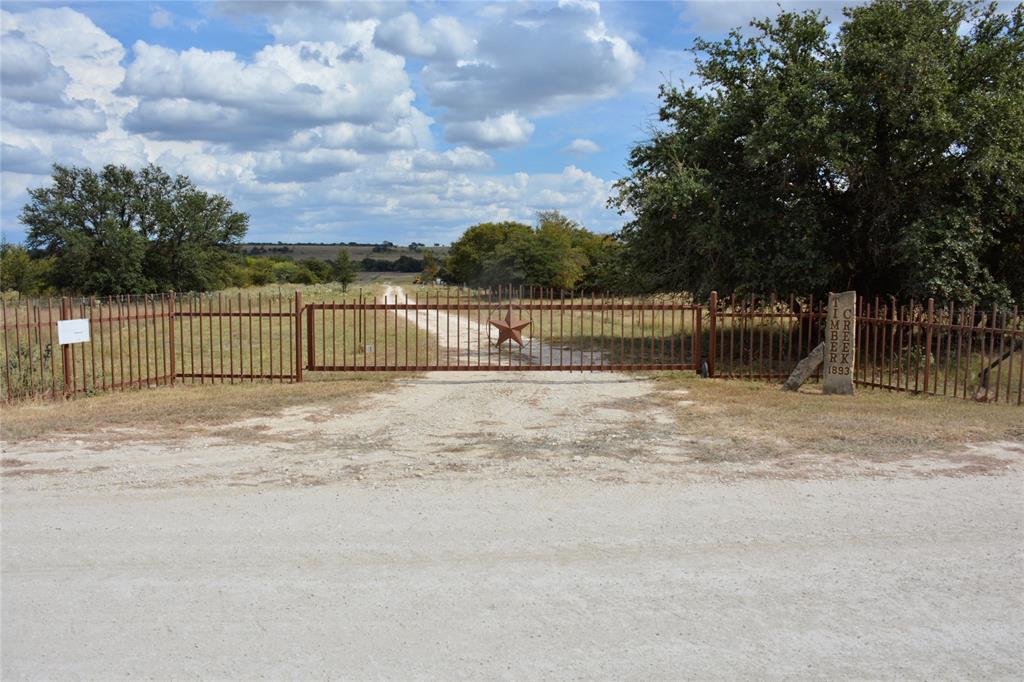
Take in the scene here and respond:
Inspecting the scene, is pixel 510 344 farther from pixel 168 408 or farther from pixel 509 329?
pixel 168 408

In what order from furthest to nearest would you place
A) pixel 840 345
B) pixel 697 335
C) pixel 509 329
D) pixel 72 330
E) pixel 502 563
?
pixel 509 329, pixel 697 335, pixel 840 345, pixel 72 330, pixel 502 563

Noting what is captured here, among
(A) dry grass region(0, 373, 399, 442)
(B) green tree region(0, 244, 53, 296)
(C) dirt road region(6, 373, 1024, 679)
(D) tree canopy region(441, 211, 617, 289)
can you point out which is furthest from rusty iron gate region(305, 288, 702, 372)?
(B) green tree region(0, 244, 53, 296)

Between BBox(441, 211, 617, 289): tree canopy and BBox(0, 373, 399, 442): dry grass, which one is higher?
BBox(441, 211, 617, 289): tree canopy

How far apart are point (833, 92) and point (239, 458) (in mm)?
13774

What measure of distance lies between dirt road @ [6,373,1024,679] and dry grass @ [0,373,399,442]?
83cm

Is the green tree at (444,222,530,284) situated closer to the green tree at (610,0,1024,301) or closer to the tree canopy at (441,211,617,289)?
the tree canopy at (441,211,617,289)

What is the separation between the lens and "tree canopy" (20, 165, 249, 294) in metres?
51.8

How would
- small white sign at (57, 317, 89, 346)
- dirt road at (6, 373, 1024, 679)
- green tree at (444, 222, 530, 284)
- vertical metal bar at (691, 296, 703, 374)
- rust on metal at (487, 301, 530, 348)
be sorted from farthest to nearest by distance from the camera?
green tree at (444, 222, 530, 284)
rust on metal at (487, 301, 530, 348)
vertical metal bar at (691, 296, 703, 374)
small white sign at (57, 317, 89, 346)
dirt road at (6, 373, 1024, 679)

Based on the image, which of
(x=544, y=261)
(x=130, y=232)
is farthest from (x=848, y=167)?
(x=130, y=232)

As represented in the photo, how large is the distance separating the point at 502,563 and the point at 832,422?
20.8ft

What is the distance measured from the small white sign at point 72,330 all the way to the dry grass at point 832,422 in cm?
917

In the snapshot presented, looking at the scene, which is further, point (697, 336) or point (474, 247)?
point (474, 247)

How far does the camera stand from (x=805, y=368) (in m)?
13.4

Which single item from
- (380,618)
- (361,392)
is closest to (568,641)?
(380,618)
